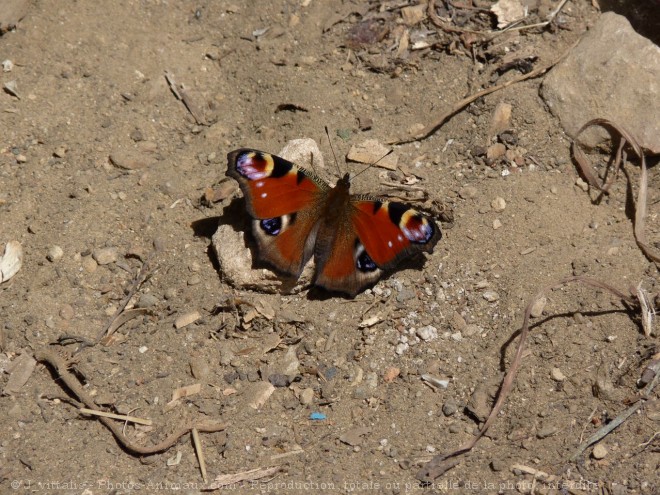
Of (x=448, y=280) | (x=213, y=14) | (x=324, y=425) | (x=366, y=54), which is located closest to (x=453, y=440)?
(x=324, y=425)

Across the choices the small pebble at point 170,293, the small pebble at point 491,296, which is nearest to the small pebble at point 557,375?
the small pebble at point 491,296

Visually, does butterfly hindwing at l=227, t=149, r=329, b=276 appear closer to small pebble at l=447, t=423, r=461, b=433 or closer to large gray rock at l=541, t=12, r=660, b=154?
small pebble at l=447, t=423, r=461, b=433

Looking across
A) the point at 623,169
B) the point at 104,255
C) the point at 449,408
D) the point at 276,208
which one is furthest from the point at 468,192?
the point at 104,255

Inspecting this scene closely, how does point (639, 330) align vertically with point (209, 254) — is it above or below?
below

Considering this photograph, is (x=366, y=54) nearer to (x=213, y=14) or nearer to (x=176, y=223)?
(x=213, y=14)

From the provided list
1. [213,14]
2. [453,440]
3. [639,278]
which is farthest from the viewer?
[213,14]

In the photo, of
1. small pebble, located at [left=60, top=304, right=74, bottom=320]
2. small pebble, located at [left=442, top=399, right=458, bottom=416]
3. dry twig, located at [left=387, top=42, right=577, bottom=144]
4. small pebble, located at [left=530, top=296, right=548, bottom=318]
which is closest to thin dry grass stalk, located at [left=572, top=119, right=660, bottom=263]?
dry twig, located at [left=387, top=42, right=577, bottom=144]

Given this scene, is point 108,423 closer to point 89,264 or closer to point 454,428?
point 89,264
